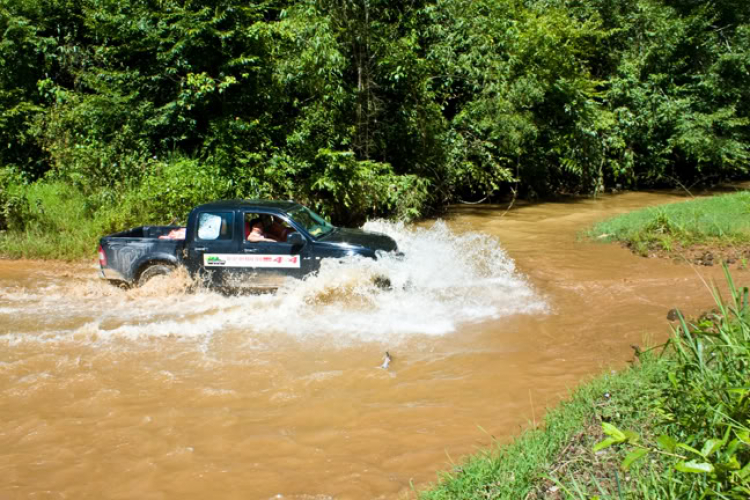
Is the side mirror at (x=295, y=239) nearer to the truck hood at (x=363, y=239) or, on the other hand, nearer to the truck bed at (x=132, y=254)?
the truck hood at (x=363, y=239)

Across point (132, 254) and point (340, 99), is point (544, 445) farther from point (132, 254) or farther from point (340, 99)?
point (340, 99)

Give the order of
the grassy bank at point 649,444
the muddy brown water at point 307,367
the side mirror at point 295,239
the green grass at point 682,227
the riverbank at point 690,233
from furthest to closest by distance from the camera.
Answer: the green grass at point 682,227
the riverbank at point 690,233
the side mirror at point 295,239
the muddy brown water at point 307,367
the grassy bank at point 649,444

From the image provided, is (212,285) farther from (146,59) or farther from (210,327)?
(146,59)

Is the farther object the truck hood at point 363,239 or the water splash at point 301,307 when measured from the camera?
the truck hood at point 363,239

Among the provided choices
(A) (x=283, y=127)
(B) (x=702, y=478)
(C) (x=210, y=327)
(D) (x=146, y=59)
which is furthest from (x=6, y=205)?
(B) (x=702, y=478)

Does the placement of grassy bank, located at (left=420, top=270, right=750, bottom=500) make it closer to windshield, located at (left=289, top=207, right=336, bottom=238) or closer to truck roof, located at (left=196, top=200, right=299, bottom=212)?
windshield, located at (left=289, top=207, right=336, bottom=238)

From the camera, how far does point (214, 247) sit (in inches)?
343

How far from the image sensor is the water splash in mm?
7770

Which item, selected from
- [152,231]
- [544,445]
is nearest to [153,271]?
[152,231]

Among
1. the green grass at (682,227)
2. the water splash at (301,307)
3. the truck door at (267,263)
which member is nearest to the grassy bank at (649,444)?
the water splash at (301,307)

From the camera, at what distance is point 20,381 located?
6359mm

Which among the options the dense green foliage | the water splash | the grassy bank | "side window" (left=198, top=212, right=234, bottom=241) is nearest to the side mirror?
the water splash

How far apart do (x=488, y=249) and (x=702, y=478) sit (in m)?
9.59

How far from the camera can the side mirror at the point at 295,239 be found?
8.45 meters
